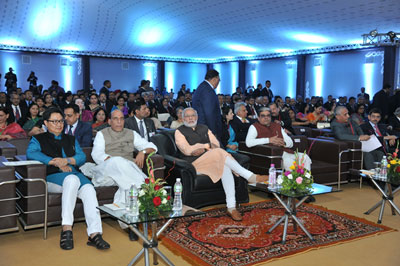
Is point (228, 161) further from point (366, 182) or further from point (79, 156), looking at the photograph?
point (366, 182)

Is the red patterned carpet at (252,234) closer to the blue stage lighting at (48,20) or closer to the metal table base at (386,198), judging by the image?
the metal table base at (386,198)

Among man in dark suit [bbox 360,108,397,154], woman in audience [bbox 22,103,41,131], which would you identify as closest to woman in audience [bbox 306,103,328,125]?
man in dark suit [bbox 360,108,397,154]

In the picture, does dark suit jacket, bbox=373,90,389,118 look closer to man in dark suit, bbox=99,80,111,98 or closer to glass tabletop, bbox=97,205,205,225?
man in dark suit, bbox=99,80,111,98

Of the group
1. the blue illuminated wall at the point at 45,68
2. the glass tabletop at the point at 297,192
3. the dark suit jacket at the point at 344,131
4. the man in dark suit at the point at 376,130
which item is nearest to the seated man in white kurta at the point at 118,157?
the glass tabletop at the point at 297,192

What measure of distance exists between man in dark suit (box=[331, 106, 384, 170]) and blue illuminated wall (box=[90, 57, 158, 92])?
14.2 meters

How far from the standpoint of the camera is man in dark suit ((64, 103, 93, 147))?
16.9ft

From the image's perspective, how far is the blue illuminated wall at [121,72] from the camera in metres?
18.9

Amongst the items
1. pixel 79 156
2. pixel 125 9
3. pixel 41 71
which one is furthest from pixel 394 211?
pixel 41 71

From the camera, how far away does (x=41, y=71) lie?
1756 cm

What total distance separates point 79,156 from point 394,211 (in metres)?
3.57

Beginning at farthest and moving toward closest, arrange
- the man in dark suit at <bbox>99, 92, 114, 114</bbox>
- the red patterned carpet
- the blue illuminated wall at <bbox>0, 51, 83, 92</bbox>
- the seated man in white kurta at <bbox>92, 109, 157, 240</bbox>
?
the blue illuminated wall at <bbox>0, 51, 83, 92</bbox>, the man in dark suit at <bbox>99, 92, 114, 114</bbox>, the seated man in white kurta at <bbox>92, 109, 157, 240</bbox>, the red patterned carpet

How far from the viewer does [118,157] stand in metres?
4.21

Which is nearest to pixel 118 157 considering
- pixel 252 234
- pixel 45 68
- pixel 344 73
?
pixel 252 234

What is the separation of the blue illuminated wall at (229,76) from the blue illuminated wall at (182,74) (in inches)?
41.2
